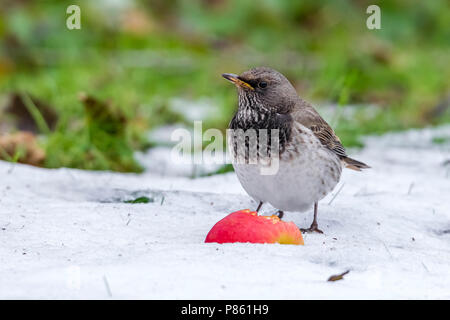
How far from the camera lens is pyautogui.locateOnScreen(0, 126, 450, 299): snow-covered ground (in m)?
2.22

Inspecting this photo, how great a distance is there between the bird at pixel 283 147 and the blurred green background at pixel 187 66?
3.36ft

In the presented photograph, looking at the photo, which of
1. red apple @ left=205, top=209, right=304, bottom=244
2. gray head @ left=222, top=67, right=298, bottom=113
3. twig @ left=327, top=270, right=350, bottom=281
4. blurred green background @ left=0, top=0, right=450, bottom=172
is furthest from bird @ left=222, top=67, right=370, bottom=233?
blurred green background @ left=0, top=0, right=450, bottom=172

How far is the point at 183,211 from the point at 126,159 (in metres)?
1.29

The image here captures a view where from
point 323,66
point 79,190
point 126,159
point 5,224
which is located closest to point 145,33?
point 323,66

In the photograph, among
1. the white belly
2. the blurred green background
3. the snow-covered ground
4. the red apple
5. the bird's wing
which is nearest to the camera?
the snow-covered ground

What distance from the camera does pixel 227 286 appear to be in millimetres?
2195

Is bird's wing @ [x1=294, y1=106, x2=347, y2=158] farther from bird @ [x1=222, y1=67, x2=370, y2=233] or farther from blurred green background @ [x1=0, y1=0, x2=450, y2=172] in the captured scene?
blurred green background @ [x1=0, y1=0, x2=450, y2=172]

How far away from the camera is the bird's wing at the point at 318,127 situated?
11.3ft

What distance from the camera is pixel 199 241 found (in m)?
2.91

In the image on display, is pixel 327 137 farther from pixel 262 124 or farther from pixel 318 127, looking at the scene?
pixel 262 124

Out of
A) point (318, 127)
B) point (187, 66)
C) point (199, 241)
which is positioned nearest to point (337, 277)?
point (199, 241)

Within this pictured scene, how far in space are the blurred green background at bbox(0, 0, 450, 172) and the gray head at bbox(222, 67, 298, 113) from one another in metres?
1.02

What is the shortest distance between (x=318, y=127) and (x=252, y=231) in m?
1.03
